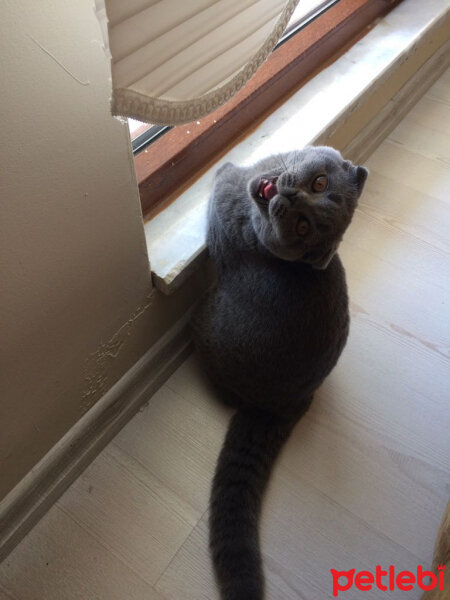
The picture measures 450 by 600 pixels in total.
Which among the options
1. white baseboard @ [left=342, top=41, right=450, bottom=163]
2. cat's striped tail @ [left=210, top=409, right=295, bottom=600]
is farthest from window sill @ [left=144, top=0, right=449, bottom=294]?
cat's striped tail @ [left=210, top=409, right=295, bottom=600]

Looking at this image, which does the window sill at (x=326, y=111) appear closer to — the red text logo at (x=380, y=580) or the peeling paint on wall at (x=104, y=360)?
the peeling paint on wall at (x=104, y=360)

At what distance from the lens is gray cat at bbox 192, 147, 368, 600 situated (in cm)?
72

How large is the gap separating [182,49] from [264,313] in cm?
48

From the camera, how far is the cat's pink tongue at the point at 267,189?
2.38 feet

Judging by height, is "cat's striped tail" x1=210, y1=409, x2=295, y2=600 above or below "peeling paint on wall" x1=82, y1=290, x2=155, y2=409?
below

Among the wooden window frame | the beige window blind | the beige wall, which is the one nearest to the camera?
the beige window blind

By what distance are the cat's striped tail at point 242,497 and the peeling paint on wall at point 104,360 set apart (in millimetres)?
243

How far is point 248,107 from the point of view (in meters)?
1.06

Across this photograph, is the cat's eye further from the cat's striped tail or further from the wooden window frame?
the cat's striped tail

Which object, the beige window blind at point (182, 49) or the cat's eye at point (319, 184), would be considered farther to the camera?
the cat's eye at point (319, 184)

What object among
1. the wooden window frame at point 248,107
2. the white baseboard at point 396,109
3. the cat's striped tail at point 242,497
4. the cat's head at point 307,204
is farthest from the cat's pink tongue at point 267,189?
the white baseboard at point 396,109

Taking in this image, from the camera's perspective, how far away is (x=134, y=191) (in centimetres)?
69

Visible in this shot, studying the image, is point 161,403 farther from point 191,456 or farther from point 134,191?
point 134,191

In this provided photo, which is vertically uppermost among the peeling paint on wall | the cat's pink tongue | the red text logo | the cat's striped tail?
the cat's pink tongue
